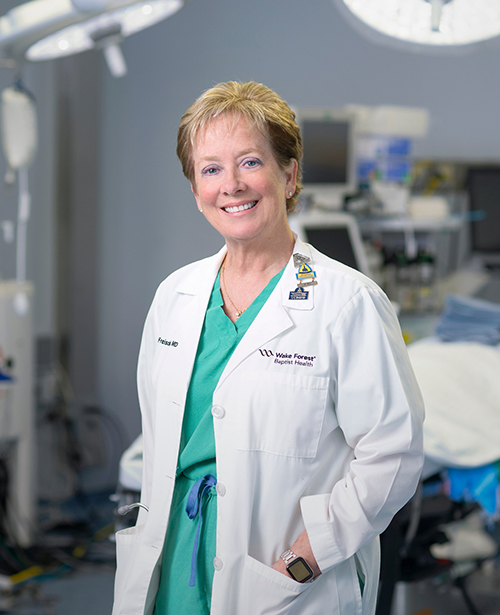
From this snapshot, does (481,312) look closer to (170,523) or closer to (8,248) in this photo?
(170,523)

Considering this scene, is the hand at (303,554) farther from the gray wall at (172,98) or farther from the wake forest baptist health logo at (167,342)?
the gray wall at (172,98)

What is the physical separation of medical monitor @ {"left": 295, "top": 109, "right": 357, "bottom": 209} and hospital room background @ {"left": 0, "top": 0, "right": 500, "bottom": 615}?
14 mm

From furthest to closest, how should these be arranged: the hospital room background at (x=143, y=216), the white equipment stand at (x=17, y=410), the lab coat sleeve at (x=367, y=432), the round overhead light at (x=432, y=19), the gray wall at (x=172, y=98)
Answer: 1. the gray wall at (x=172, y=98)
2. the hospital room background at (x=143, y=216)
3. the white equipment stand at (x=17, y=410)
4. the round overhead light at (x=432, y=19)
5. the lab coat sleeve at (x=367, y=432)

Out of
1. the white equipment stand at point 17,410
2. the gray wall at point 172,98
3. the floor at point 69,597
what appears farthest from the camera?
the gray wall at point 172,98

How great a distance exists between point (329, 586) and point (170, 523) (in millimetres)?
305

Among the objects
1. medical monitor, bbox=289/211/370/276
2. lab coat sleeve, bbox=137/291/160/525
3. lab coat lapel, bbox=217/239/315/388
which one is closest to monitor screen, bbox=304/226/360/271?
medical monitor, bbox=289/211/370/276

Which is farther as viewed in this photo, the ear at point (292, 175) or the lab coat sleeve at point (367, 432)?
the ear at point (292, 175)

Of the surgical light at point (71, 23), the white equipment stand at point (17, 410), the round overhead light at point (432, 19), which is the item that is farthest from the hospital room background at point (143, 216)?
the round overhead light at point (432, 19)

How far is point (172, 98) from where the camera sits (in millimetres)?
3412

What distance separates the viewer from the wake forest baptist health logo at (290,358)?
3.49ft

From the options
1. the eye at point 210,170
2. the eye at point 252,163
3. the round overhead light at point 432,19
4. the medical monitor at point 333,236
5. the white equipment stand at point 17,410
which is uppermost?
the round overhead light at point 432,19

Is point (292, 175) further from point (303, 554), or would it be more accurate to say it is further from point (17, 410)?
point (17, 410)

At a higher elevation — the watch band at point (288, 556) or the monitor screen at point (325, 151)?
the monitor screen at point (325, 151)

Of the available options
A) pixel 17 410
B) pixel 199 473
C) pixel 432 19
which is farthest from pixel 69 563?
pixel 432 19
